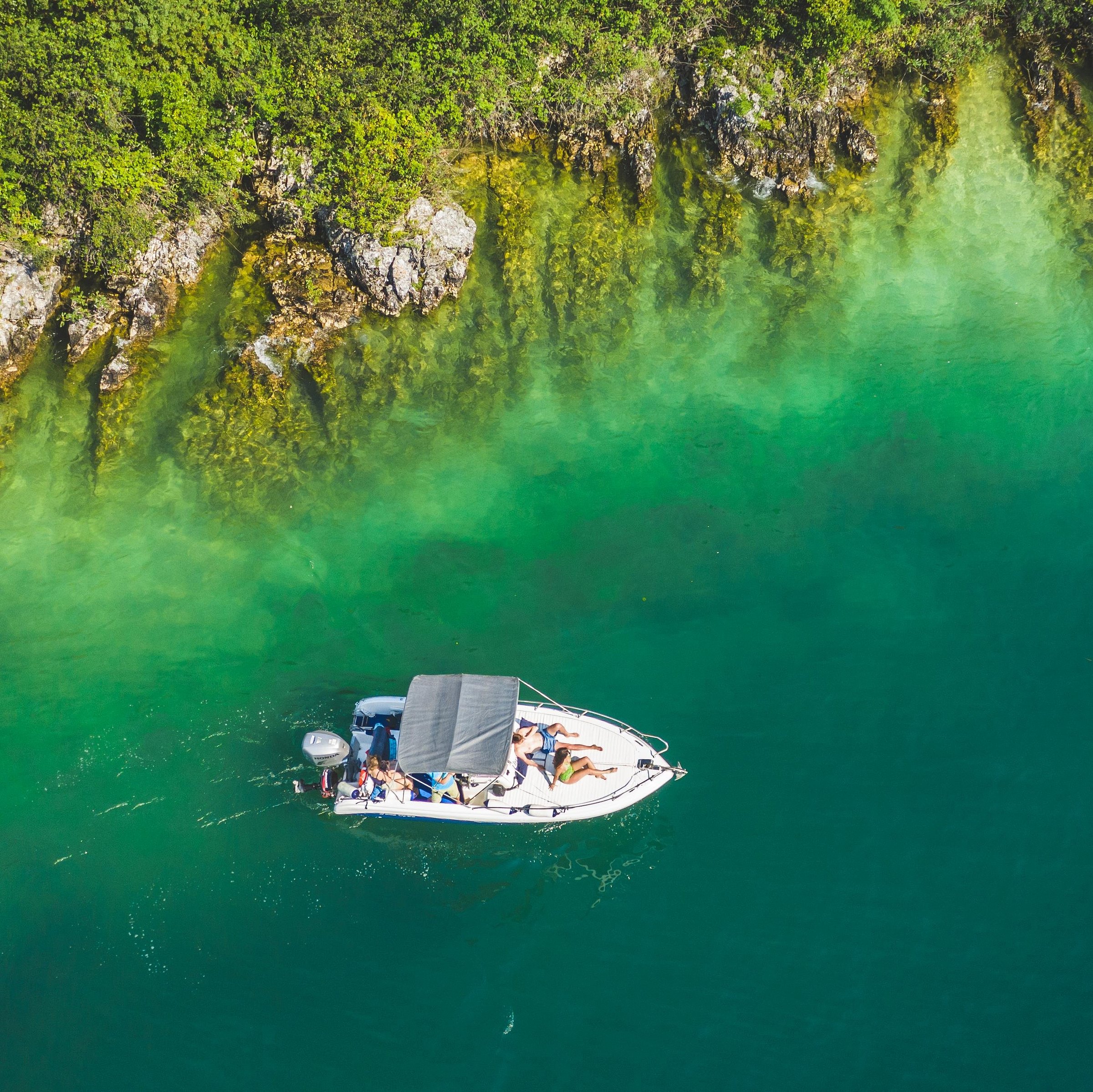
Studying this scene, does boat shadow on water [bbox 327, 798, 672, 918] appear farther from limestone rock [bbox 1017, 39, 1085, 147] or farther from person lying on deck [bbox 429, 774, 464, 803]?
limestone rock [bbox 1017, 39, 1085, 147]

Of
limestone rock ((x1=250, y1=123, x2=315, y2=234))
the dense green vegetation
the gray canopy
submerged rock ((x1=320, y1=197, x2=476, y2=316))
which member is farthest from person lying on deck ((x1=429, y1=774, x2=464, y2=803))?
limestone rock ((x1=250, y1=123, x2=315, y2=234))

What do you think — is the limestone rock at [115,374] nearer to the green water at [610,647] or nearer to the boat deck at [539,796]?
the green water at [610,647]

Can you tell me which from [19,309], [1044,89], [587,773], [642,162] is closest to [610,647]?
[587,773]

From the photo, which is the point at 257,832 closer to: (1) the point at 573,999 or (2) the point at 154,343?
(1) the point at 573,999

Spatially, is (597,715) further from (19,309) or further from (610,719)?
(19,309)

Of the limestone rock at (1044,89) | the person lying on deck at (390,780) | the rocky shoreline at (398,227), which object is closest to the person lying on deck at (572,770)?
the person lying on deck at (390,780)

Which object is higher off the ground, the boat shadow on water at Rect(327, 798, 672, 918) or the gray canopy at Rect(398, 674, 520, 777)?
the gray canopy at Rect(398, 674, 520, 777)
